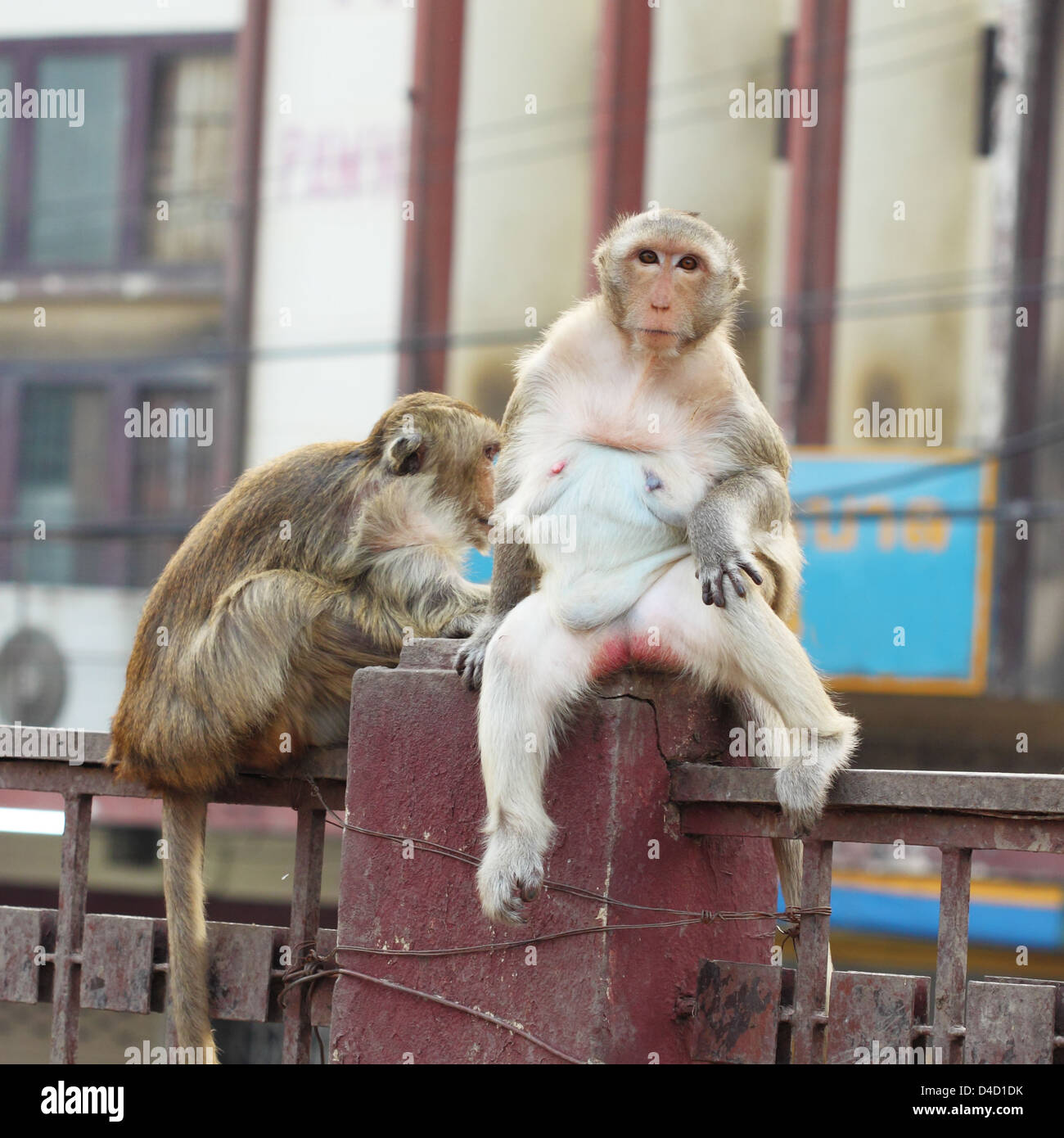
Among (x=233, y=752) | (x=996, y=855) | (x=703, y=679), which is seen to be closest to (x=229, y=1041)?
(x=996, y=855)

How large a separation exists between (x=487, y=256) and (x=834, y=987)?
8528mm

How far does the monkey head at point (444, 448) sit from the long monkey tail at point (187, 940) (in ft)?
3.28

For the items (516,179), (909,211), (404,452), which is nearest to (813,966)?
(404,452)

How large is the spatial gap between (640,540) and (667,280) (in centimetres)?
50

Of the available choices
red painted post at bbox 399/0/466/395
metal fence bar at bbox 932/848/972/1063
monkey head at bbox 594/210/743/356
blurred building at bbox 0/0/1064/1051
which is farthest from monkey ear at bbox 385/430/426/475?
red painted post at bbox 399/0/466/395

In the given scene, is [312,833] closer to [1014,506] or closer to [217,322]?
[1014,506]

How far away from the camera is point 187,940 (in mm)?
3494

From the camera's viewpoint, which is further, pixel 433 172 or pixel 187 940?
pixel 433 172

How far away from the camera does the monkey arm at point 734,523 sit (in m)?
2.98

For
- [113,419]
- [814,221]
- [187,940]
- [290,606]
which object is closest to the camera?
[187,940]

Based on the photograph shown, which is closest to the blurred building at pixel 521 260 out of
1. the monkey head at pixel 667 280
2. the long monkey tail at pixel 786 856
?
the monkey head at pixel 667 280

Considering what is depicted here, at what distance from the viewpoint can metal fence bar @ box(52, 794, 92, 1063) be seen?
3.53 m
